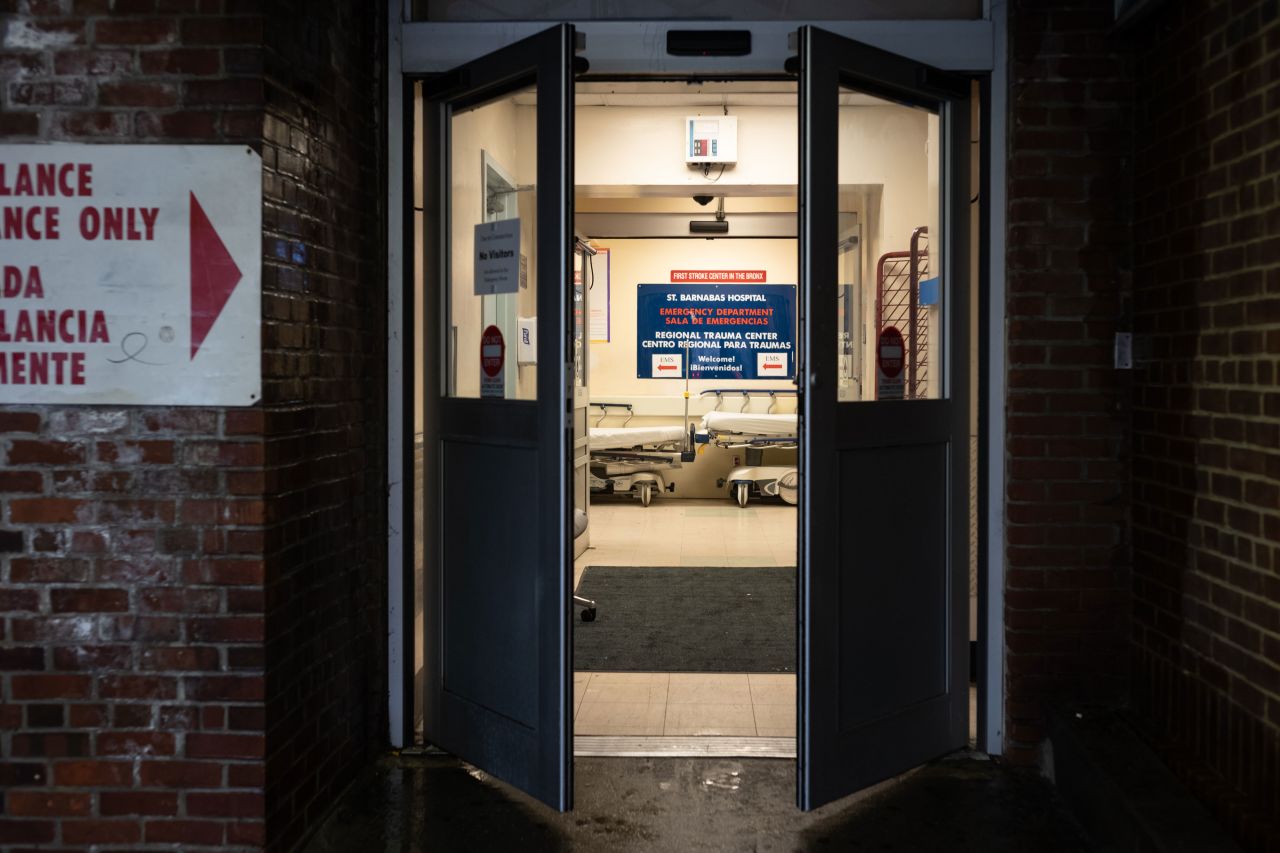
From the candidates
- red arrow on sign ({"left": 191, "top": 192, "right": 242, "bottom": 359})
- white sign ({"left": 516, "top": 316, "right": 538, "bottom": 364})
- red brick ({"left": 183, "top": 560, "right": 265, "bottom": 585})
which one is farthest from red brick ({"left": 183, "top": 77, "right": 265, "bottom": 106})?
red brick ({"left": 183, "top": 560, "right": 265, "bottom": 585})

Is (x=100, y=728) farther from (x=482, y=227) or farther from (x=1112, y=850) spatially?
(x=1112, y=850)

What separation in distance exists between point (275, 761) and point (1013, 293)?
2.30 metres

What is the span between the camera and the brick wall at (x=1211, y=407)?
2.38 metres

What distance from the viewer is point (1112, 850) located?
8.50 ft

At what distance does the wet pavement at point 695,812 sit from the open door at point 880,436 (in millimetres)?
111

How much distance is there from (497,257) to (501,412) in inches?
17.1

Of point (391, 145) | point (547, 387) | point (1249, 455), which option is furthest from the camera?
point (391, 145)

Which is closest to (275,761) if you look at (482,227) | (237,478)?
(237,478)

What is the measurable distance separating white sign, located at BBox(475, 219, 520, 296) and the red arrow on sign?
78 centimetres

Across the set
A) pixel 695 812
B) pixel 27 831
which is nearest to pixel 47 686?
pixel 27 831

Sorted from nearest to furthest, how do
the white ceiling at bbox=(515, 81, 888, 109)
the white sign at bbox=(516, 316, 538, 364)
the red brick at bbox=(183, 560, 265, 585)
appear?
the red brick at bbox=(183, 560, 265, 585) → the white sign at bbox=(516, 316, 538, 364) → the white ceiling at bbox=(515, 81, 888, 109)

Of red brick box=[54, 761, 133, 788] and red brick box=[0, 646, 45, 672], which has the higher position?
red brick box=[0, 646, 45, 672]

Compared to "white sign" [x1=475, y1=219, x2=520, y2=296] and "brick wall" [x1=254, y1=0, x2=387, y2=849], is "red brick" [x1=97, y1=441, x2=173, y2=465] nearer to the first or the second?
"brick wall" [x1=254, y1=0, x2=387, y2=849]

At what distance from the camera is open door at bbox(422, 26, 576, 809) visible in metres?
2.83
